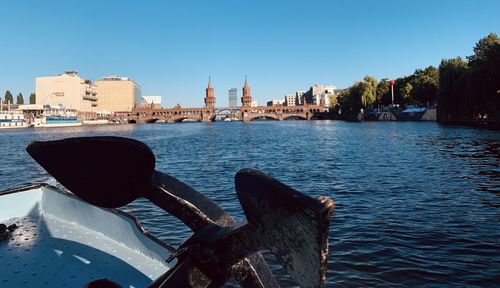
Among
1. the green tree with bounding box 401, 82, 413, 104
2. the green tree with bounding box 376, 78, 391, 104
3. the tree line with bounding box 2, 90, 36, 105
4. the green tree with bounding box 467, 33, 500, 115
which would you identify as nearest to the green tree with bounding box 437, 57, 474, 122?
the green tree with bounding box 467, 33, 500, 115

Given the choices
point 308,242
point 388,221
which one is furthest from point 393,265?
point 308,242

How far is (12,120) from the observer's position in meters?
119

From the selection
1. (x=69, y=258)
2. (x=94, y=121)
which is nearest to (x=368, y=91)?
(x=94, y=121)

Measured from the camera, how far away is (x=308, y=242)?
2.26m

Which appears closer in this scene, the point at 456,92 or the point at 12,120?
the point at 456,92

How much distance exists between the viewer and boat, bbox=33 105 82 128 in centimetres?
12356

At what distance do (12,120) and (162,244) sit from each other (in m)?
134

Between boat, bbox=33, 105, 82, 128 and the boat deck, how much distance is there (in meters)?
131

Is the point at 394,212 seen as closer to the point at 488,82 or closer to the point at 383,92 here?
the point at 488,82

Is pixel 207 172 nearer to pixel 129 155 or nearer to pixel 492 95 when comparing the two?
pixel 129 155

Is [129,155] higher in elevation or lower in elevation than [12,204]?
higher

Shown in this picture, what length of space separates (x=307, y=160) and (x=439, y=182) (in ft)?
36.9

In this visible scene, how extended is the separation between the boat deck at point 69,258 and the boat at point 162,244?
0.6 inches

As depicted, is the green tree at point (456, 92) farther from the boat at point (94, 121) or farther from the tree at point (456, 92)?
the boat at point (94, 121)
